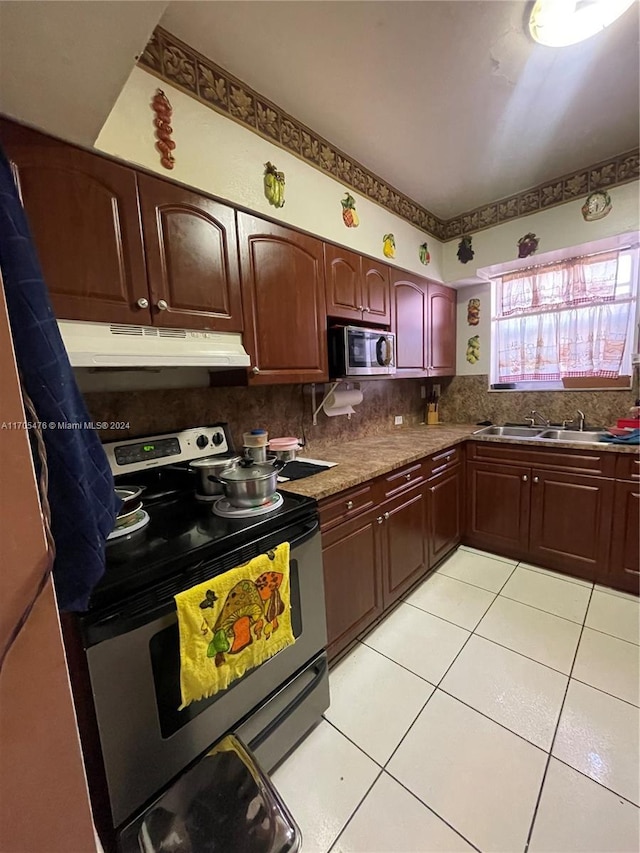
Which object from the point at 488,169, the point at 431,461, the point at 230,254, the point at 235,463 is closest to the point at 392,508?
the point at 431,461

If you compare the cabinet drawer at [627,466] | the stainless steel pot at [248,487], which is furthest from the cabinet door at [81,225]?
the cabinet drawer at [627,466]

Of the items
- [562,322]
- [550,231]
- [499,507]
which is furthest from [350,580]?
[550,231]

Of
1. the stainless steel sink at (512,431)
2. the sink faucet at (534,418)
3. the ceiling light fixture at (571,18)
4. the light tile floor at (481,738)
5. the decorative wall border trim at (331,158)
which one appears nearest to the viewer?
the light tile floor at (481,738)

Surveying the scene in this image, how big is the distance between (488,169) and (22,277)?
2571 mm

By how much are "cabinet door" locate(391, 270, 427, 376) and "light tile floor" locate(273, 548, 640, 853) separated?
1633mm

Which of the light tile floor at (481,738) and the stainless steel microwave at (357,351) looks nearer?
the light tile floor at (481,738)

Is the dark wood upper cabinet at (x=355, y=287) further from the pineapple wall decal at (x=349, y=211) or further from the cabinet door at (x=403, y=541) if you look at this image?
the cabinet door at (x=403, y=541)

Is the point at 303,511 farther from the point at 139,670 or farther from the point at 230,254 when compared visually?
the point at 230,254

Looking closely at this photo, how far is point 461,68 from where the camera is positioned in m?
1.41

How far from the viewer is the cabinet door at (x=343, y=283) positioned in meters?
1.90

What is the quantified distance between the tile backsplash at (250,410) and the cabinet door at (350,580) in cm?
72

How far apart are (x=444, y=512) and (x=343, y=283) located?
64.7 inches

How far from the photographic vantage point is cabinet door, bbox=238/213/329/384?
1542 millimetres

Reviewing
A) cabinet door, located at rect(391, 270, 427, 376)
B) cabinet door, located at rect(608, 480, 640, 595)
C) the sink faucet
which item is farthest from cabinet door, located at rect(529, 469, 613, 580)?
cabinet door, located at rect(391, 270, 427, 376)
